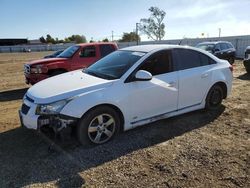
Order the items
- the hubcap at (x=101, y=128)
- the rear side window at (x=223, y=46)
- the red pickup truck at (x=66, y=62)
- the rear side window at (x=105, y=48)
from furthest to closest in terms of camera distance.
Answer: the rear side window at (x=223, y=46) → the rear side window at (x=105, y=48) → the red pickup truck at (x=66, y=62) → the hubcap at (x=101, y=128)

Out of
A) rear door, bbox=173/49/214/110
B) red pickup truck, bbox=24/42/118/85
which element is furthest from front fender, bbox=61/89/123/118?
red pickup truck, bbox=24/42/118/85

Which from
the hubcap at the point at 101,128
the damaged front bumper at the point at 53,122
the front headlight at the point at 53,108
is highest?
the front headlight at the point at 53,108

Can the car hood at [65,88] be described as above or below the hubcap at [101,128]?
above

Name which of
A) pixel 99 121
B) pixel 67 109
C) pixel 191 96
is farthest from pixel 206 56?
pixel 67 109

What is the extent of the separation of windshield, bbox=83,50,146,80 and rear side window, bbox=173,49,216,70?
0.77 meters

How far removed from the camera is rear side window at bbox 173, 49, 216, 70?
236 inches

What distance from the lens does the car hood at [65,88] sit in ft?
15.4

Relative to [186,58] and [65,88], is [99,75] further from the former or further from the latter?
[186,58]

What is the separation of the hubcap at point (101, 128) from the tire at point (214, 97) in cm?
258

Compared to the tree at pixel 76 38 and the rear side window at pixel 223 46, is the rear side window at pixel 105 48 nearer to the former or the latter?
the rear side window at pixel 223 46

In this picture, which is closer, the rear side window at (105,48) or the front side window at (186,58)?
the front side window at (186,58)

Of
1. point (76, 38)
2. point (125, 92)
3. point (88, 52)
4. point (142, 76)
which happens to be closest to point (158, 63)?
point (142, 76)

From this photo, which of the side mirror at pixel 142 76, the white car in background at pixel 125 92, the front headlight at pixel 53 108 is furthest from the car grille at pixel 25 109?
the side mirror at pixel 142 76

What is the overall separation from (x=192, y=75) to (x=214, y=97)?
1044 millimetres
